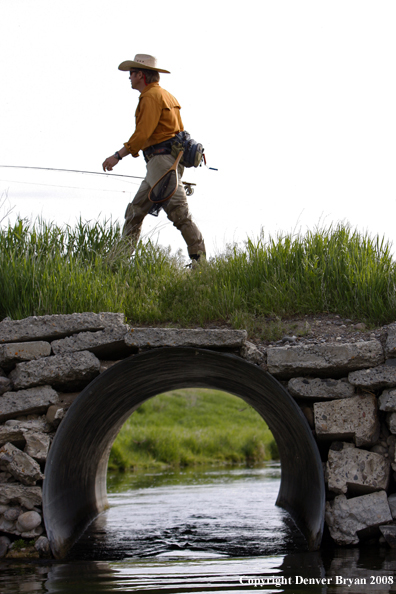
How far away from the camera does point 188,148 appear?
7.29 meters

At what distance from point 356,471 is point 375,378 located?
847 millimetres

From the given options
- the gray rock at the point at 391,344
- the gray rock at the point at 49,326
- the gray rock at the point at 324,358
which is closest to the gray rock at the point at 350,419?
the gray rock at the point at 324,358

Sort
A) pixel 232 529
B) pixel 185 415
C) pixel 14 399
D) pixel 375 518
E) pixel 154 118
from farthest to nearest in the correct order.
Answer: pixel 185 415, pixel 154 118, pixel 232 529, pixel 14 399, pixel 375 518

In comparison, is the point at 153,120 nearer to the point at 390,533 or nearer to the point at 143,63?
the point at 143,63

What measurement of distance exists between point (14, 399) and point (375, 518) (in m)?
3.44

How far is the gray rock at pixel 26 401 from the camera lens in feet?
17.4

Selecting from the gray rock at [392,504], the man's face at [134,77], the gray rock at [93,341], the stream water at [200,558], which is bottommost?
the stream water at [200,558]

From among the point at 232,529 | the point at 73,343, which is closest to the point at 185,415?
the point at 232,529

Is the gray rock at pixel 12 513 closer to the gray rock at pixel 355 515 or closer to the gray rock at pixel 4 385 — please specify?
the gray rock at pixel 4 385

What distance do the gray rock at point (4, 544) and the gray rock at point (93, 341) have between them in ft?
5.54

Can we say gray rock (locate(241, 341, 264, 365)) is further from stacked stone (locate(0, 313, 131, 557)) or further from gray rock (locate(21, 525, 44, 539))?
gray rock (locate(21, 525, 44, 539))

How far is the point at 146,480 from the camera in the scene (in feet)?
42.7

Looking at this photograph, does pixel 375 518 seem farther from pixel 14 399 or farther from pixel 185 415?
pixel 185 415

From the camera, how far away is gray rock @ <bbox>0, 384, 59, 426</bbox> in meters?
5.30
